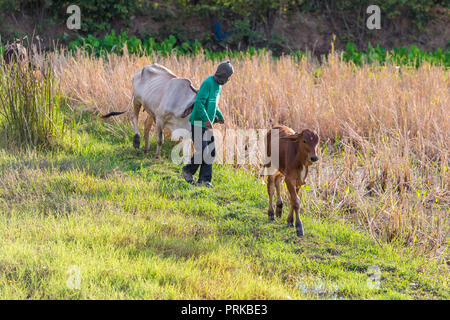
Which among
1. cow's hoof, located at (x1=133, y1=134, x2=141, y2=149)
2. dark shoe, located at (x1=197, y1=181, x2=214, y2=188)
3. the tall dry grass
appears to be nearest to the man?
dark shoe, located at (x1=197, y1=181, x2=214, y2=188)

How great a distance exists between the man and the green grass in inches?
14.4

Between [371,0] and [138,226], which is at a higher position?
[371,0]

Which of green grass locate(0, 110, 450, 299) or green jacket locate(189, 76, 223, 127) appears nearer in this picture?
green grass locate(0, 110, 450, 299)

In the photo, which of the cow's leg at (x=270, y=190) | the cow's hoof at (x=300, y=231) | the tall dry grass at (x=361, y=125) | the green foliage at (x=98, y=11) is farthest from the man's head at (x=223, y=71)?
the green foliage at (x=98, y=11)

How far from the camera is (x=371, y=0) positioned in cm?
1775

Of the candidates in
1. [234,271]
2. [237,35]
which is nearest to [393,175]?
[234,271]

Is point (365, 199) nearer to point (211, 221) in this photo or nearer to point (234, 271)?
point (211, 221)

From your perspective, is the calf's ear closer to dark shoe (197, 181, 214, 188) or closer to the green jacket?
the green jacket

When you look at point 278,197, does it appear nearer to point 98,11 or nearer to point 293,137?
point 293,137

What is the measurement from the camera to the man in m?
5.03

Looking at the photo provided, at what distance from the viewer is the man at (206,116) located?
503 centimetres

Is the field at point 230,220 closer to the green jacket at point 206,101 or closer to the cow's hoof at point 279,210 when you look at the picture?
the cow's hoof at point 279,210

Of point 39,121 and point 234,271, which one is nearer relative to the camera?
point 234,271

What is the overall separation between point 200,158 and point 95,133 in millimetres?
2756
